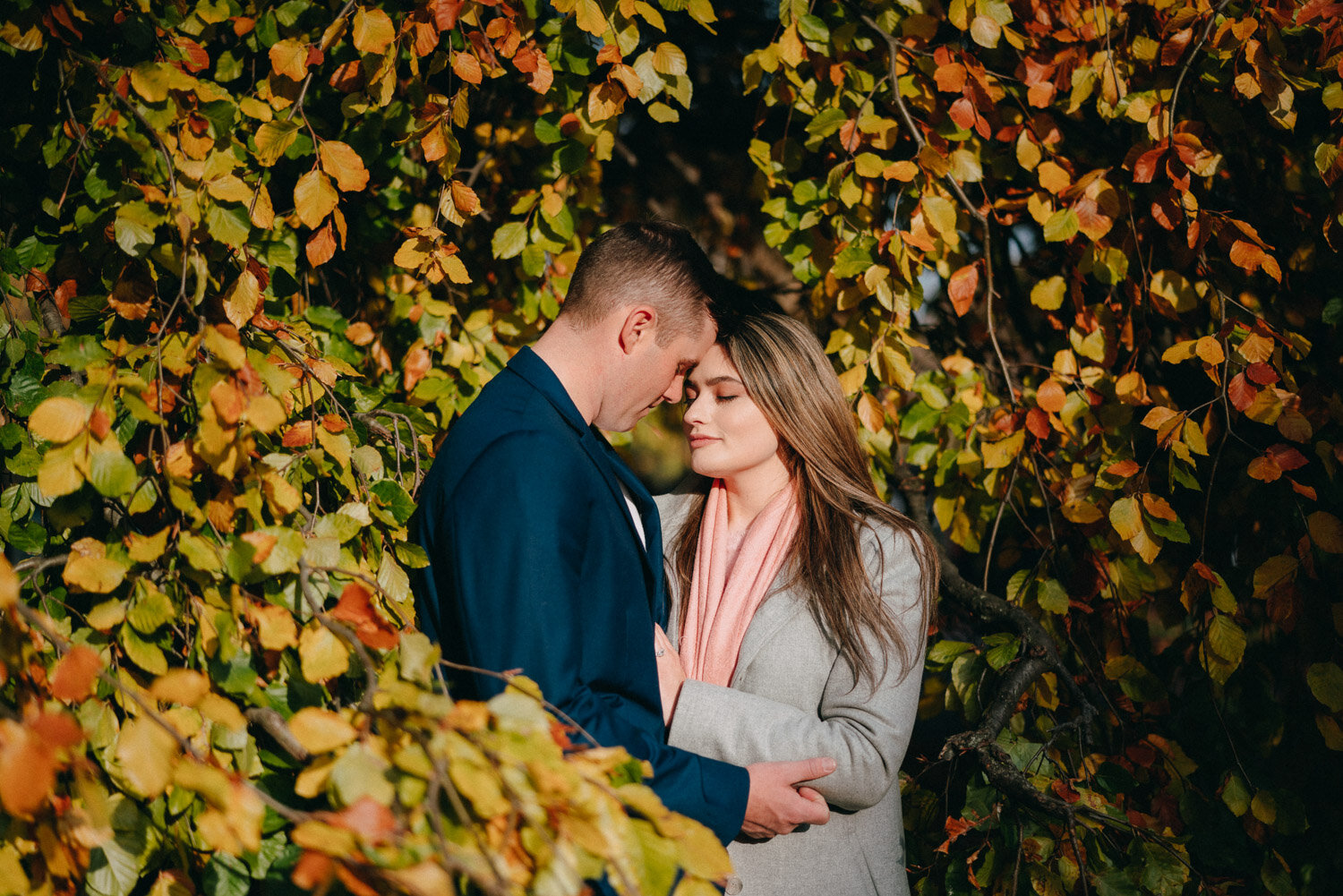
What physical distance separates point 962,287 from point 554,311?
1.17 meters

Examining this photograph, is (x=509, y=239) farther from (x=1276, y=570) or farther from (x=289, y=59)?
(x=1276, y=570)

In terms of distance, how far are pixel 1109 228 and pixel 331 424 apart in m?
1.97

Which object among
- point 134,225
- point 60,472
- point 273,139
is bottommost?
point 60,472

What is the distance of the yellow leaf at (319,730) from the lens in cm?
90

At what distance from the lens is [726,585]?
1986mm

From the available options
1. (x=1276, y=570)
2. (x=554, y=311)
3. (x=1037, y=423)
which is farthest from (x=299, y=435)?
(x=1276, y=570)

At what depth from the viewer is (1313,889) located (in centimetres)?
205

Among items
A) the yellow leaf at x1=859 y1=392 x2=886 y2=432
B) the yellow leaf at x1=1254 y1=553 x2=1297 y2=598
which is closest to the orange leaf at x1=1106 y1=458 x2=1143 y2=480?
the yellow leaf at x1=1254 y1=553 x2=1297 y2=598

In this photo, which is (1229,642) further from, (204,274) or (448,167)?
(204,274)

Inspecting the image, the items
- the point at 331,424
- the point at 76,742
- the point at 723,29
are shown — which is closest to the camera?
the point at 76,742

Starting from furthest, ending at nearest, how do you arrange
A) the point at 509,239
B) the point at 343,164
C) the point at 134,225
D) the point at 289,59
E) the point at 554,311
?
the point at 554,311, the point at 509,239, the point at 289,59, the point at 343,164, the point at 134,225

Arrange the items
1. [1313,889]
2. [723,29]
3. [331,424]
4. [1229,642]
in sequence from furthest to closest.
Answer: [723,29] → [1313,889] → [1229,642] → [331,424]

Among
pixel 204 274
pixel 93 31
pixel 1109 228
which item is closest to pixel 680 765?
pixel 204 274

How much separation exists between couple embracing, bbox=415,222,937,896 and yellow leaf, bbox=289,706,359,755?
431 mm
